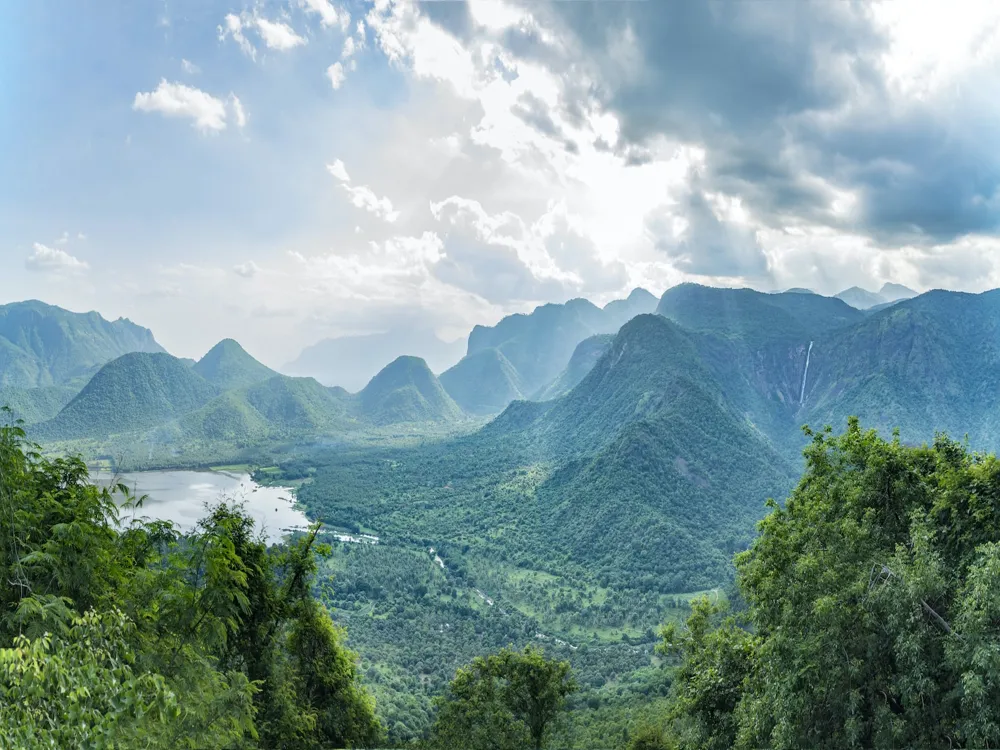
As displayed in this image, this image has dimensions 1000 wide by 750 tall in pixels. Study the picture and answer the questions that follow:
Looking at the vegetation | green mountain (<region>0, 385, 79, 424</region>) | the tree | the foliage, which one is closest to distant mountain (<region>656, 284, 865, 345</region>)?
the tree

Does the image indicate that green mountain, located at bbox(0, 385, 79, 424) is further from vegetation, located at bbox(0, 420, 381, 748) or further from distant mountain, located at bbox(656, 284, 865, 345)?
distant mountain, located at bbox(656, 284, 865, 345)

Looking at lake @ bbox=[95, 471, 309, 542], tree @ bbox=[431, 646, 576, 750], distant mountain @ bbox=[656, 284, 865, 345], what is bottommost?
lake @ bbox=[95, 471, 309, 542]

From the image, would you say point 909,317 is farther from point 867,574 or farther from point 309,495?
point 867,574

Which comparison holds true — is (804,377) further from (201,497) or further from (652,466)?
(201,497)

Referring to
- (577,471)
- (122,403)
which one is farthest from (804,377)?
(122,403)

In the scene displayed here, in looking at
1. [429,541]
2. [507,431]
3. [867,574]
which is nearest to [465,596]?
[429,541]

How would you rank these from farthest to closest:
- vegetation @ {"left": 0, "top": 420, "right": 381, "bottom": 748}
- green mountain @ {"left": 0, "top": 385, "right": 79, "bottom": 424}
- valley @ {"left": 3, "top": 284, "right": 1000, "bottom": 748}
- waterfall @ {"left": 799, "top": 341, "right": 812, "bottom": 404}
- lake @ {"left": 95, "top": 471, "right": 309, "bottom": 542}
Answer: green mountain @ {"left": 0, "top": 385, "right": 79, "bottom": 424}
waterfall @ {"left": 799, "top": 341, "right": 812, "bottom": 404}
lake @ {"left": 95, "top": 471, "right": 309, "bottom": 542}
valley @ {"left": 3, "top": 284, "right": 1000, "bottom": 748}
vegetation @ {"left": 0, "top": 420, "right": 381, "bottom": 748}
